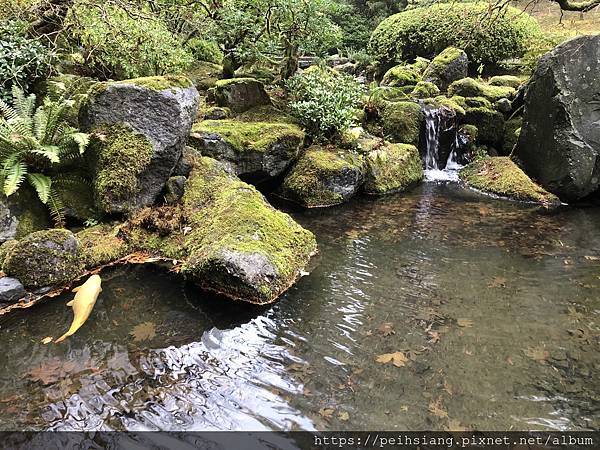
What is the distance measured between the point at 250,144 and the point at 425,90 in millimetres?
7786

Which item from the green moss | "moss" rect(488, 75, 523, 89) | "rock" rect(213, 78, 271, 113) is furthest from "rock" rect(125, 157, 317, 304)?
"moss" rect(488, 75, 523, 89)

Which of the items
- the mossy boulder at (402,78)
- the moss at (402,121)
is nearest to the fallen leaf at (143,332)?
the moss at (402,121)

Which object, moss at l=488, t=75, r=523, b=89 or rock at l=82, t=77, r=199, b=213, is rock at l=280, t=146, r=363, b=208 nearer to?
rock at l=82, t=77, r=199, b=213

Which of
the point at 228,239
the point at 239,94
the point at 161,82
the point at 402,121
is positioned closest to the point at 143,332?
the point at 228,239

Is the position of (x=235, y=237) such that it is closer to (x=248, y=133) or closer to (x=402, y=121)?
(x=248, y=133)

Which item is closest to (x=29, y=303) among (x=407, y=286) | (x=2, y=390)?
(x=2, y=390)

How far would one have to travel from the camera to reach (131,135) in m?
6.07

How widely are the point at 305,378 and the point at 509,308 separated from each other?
269 centimetres

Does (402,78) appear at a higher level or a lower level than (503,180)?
higher

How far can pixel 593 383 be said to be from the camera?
361 cm

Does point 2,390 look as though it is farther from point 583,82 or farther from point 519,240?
point 583,82

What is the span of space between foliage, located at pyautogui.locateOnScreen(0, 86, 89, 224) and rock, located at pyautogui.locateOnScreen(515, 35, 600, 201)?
922 cm

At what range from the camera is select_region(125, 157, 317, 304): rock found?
15.8 ft

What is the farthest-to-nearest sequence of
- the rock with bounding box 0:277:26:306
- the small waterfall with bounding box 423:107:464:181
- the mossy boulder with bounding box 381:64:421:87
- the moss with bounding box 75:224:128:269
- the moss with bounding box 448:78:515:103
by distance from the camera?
the mossy boulder with bounding box 381:64:421:87, the moss with bounding box 448:78:515:103, the small waterfall with bounding box 423:107:464:181, the moss with bounding box 75:224:128:269, the rock with bounding box 0:277:26:306
